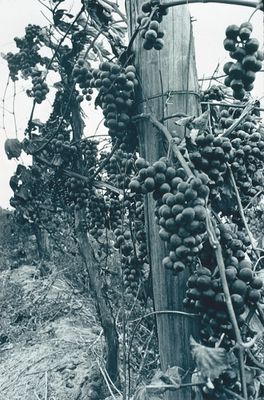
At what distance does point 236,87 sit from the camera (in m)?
1.18

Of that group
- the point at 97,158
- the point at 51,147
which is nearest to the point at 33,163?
the point at 51,147

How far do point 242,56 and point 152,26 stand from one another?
1.05 feet

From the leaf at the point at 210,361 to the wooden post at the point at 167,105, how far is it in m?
0.29

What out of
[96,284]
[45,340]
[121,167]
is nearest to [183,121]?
[121,167]

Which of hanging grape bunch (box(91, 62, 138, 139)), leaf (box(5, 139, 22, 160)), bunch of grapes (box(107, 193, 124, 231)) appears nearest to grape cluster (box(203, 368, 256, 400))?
hanging grape bunch (box(91, 62, 138, 139))

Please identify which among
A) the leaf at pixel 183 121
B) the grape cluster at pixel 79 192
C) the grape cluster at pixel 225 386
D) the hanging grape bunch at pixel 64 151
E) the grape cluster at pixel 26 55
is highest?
the grape cluster at pixel 26 55

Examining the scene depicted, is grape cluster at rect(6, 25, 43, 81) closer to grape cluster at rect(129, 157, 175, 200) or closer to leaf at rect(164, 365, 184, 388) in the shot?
grape cluster at rect(129, 157, 175, 200)

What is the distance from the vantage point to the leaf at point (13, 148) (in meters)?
2.57

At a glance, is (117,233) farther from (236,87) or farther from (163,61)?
(236,87)

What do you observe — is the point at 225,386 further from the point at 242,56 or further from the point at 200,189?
the point at 242,56

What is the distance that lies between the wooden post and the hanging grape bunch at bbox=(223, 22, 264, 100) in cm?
29

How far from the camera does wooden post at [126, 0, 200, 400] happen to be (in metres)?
1.36

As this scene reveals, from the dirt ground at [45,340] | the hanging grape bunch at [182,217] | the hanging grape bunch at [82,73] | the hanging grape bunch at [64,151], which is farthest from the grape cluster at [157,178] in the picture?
the dirt ground at [45,340]

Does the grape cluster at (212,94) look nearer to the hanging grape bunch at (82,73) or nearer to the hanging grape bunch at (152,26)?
the hanging grape bunch at (152,26)
